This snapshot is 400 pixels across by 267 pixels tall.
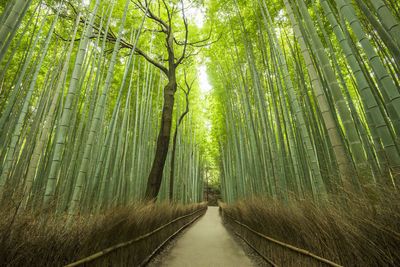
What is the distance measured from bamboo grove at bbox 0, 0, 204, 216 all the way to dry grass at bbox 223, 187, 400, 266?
1.59 metres

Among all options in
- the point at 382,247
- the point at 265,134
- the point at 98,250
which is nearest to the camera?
the point at 382,247

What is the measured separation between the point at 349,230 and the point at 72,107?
8.73 ft

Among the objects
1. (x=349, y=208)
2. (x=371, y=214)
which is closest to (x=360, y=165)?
(x=349, y=208)

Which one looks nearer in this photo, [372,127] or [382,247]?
[382,247]

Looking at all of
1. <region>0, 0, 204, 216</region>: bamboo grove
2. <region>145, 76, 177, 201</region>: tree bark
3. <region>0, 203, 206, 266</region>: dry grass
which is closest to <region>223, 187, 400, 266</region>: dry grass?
<region>0, 203, 206, 266</region>: dry grass

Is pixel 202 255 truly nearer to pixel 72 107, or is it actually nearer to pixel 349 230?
pixel 349 230

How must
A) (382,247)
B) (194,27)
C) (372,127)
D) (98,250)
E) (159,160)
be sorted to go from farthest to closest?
1. (194,27)
2. (159,160)
3. (372,127)
4. (98,250)
5. (382,247)

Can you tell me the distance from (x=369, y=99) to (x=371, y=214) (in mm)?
722

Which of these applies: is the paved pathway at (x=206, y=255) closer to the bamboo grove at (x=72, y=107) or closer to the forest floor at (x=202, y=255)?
the forest floor at (x=202, y=255)

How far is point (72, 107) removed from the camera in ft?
7.02

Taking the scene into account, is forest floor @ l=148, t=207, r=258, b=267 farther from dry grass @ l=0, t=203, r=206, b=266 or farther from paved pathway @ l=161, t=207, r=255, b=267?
dry grass @ l=0, t=203, r=206, b=266

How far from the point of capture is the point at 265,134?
10.6 feet

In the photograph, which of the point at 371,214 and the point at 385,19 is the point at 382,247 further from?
the point at 385,19

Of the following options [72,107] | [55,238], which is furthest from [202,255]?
[72,107]
